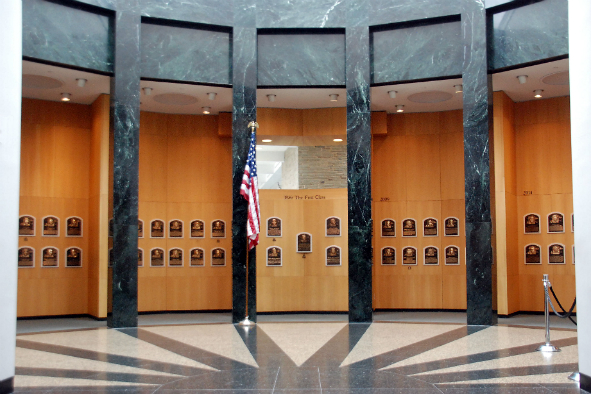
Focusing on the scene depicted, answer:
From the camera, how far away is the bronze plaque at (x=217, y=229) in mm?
18234

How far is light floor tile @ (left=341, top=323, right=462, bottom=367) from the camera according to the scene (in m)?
10.3

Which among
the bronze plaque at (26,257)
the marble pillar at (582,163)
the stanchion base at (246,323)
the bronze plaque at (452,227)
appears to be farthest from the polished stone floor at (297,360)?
the bronze plaque at (452,227)

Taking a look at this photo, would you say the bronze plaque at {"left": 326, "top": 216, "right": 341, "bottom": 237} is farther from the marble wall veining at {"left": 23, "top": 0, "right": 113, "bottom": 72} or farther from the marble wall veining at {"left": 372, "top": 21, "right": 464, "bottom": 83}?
the marble wall veining at {"left": 23, "top": 0, "right": 113, "bottom": 72}

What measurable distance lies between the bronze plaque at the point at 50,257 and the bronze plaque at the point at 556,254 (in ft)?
45.3

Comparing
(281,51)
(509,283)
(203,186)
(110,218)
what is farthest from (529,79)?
(110,218)

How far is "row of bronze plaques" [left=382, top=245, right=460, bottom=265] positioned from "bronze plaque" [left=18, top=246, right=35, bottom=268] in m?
10.1

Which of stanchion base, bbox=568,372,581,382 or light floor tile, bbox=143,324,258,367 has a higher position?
stanchion base, bbox=568,372,581,382

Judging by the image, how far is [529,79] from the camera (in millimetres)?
15133

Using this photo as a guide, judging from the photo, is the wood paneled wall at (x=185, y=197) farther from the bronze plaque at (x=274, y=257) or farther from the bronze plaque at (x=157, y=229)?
the bronze plaque at (x=274, y=257)

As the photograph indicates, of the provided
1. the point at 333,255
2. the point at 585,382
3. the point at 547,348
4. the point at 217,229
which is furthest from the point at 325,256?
the point at 585,382

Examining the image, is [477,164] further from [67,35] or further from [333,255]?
[67,35]

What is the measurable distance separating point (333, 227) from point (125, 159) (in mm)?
6504

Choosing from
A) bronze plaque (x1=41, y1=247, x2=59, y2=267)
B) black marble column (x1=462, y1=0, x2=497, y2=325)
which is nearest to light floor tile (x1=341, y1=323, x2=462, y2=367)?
black marble column (x1=462, y1=0, x2=497, y2=325)

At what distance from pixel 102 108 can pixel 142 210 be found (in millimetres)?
3290
